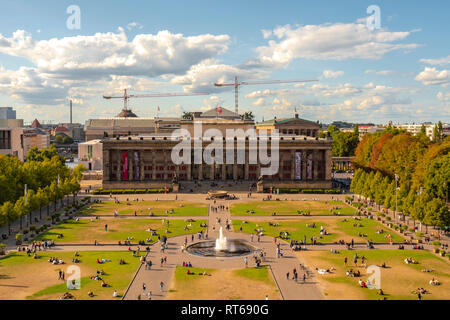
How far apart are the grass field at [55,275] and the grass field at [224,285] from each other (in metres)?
6.74

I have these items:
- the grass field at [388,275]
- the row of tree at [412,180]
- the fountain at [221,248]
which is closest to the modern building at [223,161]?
the row of tree at [412,180]

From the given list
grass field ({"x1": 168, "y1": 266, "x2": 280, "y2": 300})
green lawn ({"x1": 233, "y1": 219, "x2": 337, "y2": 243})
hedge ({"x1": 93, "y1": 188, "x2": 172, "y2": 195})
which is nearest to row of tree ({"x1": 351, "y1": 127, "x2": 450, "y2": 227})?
green lawn ({"x1": 233, "y1": 219, "x2": 337, "y2": 243})

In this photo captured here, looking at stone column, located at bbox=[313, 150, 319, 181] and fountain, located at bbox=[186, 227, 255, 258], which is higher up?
stone column, located at bbox=[313, 150, 319, 181]

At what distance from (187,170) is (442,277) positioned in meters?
105

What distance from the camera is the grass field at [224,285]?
47.5m

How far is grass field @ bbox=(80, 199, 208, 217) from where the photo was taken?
101 m

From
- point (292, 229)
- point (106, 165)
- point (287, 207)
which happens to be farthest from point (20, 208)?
point (106, 165)

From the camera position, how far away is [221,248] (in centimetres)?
6912

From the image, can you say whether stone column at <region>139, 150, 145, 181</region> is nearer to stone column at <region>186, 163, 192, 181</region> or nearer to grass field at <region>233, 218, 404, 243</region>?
stone column at <region>186, 163, 192, 181</region>

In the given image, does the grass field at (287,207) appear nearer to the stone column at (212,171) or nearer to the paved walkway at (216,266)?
the paved walkway at (216,266)

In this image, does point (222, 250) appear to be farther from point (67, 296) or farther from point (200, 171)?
point (200, 171)

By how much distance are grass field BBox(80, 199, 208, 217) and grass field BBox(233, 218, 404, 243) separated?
16.6 meters

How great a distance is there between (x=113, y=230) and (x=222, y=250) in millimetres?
25557
